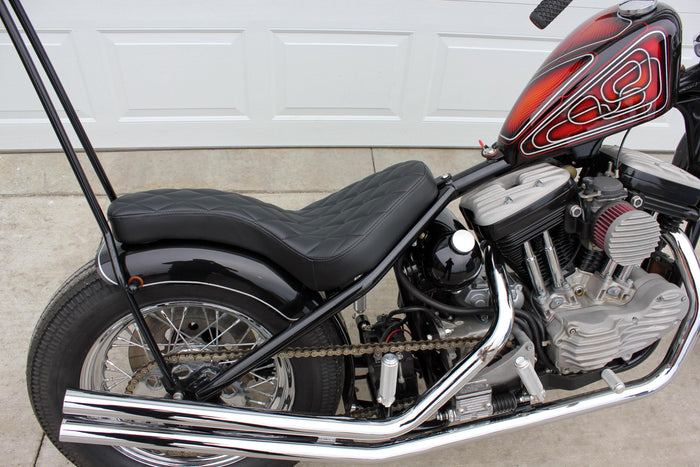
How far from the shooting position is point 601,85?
1379mm

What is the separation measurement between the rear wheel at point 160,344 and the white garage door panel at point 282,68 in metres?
2.10

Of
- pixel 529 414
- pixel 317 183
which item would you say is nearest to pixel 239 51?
pixel 317 183

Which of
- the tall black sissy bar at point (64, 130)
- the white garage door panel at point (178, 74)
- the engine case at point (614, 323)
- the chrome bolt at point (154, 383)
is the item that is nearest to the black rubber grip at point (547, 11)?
the engine case at point (614, 323)

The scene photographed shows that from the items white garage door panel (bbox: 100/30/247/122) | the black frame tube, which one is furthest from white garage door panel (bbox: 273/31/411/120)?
the black frame tube

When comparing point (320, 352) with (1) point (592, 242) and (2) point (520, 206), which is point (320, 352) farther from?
(1) point (592, 242)

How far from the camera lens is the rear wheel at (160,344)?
1.42 metres

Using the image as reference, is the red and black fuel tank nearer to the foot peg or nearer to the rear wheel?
the foot peg

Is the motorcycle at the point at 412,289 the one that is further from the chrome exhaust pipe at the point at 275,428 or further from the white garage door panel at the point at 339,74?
the white garage door panel at the point at 339,74

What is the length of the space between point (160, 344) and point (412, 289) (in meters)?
0.85

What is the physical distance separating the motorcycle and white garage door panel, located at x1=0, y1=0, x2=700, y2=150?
1.95m

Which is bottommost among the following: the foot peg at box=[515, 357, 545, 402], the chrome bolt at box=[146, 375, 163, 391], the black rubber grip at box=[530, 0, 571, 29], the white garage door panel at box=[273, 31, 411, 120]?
the chrome bolt at box=[146, 375, 163, 391]

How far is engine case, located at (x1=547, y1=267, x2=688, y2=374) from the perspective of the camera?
5.37 feet

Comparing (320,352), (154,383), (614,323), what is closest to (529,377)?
(614,323)

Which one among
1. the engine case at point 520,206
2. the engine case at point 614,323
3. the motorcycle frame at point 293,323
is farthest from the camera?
the engine case at point 614,323
